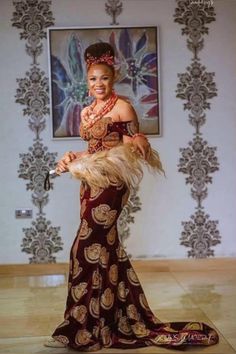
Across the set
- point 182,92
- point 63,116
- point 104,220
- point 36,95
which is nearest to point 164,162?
point 182,92

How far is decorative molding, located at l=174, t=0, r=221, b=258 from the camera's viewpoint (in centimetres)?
392

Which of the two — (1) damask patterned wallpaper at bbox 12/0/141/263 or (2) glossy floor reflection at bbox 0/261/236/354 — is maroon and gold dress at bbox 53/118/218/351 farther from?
(1) damask patterned wallpaper at bbox 12/0/141/263

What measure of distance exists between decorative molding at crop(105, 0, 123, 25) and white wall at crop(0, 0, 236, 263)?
0.04 metres

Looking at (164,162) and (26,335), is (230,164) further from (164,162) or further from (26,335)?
(26,335)

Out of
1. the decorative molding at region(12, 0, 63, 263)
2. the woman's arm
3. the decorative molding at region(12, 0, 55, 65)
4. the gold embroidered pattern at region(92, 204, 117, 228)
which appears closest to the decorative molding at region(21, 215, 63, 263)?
the decorative molding at region(12, 0, 63, 263)

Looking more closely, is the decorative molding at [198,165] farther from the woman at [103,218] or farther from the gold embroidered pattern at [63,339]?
the gold embroidered pattern at [63,339]

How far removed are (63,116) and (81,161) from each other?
1594mm

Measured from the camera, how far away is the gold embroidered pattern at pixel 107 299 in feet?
8.10

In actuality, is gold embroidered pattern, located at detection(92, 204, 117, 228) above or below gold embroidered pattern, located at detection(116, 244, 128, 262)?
above

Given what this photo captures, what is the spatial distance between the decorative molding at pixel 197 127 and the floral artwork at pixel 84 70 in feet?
0.80

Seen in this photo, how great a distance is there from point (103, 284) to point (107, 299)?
0.26 ft

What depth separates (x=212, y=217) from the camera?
4078 mm

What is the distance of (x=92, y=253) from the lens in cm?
244

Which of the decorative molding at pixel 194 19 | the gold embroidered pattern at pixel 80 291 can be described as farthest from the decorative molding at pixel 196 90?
the gold embroidered pattern at pixel 80 291
